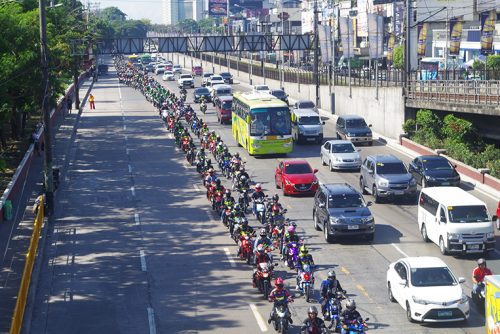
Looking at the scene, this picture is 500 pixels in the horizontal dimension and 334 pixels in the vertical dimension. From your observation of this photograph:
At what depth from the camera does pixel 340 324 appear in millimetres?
21188

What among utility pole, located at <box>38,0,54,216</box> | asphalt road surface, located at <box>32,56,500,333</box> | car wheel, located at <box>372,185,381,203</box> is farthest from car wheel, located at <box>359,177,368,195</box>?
utility pole, located at <box>38,0,54,216</box>

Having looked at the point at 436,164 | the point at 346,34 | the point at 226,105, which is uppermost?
the point at 346,34

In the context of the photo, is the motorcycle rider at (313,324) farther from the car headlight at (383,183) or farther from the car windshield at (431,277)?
the car headlight at (383,183)

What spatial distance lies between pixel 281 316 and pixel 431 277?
4.09 meters

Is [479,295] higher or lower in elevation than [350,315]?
lower

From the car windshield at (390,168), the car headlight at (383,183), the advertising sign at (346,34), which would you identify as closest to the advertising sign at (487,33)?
the advertising sign at (346,34)

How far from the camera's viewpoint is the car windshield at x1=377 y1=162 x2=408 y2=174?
38.9 m

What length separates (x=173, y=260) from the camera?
31.2 m

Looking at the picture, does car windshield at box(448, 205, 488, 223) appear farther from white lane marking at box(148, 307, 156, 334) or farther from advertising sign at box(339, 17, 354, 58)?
advertising sign at box(339, 17, 354, 58)

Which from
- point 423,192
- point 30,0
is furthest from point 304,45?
point 423,192

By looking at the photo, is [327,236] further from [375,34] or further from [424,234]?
[375,34]

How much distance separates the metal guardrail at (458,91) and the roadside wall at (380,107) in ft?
5.34

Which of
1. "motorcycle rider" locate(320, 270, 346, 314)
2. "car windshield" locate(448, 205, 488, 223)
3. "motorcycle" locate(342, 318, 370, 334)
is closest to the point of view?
"motorcycle" locate(342, 318, 370, 334)

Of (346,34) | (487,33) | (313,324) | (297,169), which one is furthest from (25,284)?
(346,34)
